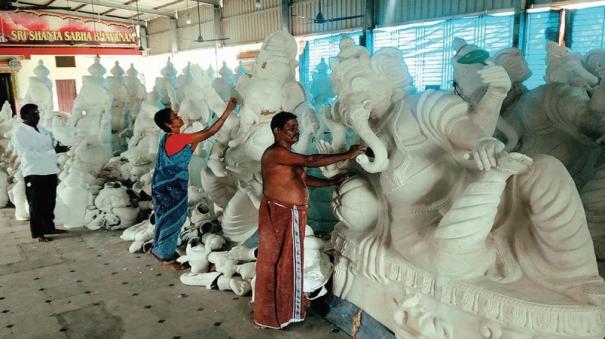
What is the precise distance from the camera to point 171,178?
11.9 feet

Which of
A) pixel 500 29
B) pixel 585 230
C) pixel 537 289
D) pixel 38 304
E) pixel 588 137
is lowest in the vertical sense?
pixel 38 304

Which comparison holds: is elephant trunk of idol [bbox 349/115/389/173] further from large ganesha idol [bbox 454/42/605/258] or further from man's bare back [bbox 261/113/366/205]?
large ganesha idol [bbox 454/42/605/258]

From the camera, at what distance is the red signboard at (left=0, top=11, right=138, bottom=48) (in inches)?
529

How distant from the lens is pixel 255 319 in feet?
9.12

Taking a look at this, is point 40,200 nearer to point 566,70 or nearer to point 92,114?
point 92,114

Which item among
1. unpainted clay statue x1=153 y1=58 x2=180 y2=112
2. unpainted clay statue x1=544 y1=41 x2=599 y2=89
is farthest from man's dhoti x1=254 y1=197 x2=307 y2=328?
unpainted clay statue x1=153 y1=58 x2=180 y2=112

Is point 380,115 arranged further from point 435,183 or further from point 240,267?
point 240,267

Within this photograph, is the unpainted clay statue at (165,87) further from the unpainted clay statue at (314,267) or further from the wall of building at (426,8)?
the wall of building at (426,8)

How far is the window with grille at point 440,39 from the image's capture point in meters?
6.94

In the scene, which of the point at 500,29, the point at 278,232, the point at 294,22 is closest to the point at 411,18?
the point at 500,29

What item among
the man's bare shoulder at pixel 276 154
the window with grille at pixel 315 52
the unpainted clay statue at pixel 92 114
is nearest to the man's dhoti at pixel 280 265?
the man's bare shoulder at pixel 276 154

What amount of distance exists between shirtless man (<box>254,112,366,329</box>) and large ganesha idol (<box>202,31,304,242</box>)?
0.58 meters

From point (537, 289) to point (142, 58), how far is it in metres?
17.7

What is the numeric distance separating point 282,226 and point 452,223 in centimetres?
91
